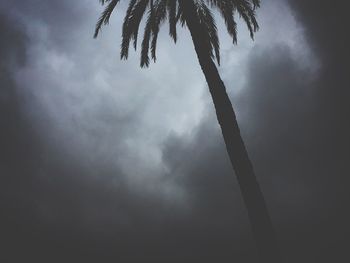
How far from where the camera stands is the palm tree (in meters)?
7.62

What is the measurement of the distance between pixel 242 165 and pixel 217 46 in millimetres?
7514

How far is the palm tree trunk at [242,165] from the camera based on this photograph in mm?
7379

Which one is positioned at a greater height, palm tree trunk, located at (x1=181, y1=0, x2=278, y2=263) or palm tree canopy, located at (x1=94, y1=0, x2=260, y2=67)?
palm tree canopy, located at (x1=94, y1=0, x2=260, y2=67)

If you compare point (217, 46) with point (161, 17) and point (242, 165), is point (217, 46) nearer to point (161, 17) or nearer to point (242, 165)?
point (161, 17)

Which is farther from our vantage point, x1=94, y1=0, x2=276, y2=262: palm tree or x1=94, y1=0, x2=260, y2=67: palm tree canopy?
x1=94, y1=0, x2=260, y2=67: palm tree canopy

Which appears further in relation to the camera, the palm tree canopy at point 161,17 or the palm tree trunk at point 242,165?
the palm tree canopy at point 161,17

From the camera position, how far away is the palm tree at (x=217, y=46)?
300 inches

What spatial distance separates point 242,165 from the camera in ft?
26.8

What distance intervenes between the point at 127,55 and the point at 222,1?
14.4 feet

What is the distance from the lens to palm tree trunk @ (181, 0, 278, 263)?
738 centimetres

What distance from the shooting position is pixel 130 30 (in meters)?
12.3

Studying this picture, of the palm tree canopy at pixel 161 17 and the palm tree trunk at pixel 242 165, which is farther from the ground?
the palm tree canopy at pixel 161 17

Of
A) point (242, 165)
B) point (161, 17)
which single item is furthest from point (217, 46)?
point (242, 165)

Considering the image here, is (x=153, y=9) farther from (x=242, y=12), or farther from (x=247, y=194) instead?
(x=247, y=194)
